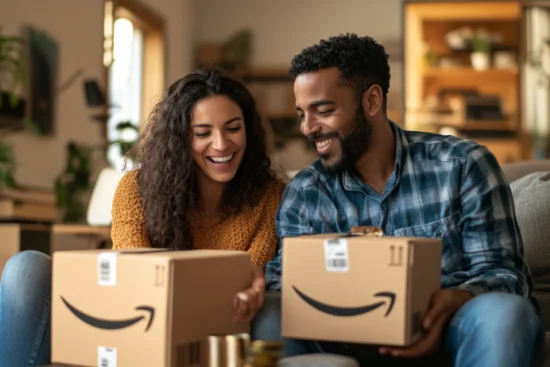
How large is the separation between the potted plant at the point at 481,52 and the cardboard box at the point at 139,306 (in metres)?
5.13

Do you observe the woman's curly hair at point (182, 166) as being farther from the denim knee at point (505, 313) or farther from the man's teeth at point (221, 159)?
the denim knee at point (505, 313)

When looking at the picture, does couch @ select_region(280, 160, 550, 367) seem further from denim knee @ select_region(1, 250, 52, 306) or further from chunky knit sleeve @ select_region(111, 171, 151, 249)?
denim knee @ select_region(1, 250, 52, 306)

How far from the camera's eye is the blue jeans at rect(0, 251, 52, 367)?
64.6 inches

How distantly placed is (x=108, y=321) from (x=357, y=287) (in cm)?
43

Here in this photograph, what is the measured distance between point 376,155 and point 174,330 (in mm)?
773

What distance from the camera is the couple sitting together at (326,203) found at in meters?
1.54

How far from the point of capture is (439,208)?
1824 millimetres

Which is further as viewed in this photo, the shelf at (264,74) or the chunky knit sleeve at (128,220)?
the shelf at (264,74)

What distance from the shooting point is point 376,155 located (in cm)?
197

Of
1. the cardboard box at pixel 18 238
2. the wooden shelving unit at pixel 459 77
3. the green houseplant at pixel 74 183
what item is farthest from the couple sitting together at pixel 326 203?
the wooden shelving unit at pixel 459 77

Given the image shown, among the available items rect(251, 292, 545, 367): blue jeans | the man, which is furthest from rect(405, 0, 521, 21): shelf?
rect(251, 292, 545, 367): blue jeans

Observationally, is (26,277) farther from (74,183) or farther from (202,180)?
(74,183)

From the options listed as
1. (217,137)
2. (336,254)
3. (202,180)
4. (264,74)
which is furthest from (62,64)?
(336,254)

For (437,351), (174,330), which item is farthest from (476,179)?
(174,330)
